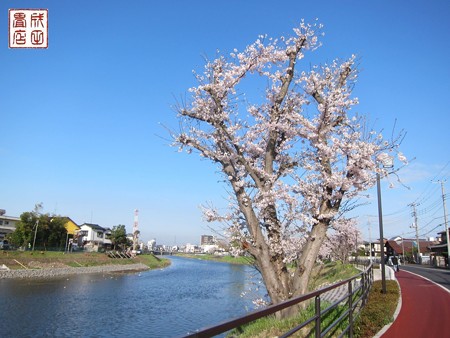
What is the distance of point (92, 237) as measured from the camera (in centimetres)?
8325

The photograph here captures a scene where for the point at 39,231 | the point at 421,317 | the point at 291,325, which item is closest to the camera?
the point at 291,325

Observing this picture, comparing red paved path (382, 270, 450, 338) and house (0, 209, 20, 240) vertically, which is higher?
house (0, 209, 20, 240)

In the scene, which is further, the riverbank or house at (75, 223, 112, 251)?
house at (75, 223, 112, 251)

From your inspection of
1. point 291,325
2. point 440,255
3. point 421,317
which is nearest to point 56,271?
point 291,325

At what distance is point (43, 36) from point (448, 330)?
37.8ft

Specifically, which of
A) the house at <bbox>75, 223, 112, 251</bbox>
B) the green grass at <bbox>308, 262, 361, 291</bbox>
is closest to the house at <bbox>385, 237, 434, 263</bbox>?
the green grass at <bbox>308, 262, 361, 291</bbox>

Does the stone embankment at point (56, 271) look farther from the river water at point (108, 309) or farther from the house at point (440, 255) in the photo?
the house at point (440, 255)

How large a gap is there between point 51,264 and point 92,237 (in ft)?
121

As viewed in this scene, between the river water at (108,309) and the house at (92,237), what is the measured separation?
143 feet

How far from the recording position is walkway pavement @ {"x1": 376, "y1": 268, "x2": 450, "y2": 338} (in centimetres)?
815

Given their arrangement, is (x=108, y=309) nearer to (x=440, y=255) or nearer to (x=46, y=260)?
(x=46, y=260)

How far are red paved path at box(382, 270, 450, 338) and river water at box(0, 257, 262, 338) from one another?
483 centimetres

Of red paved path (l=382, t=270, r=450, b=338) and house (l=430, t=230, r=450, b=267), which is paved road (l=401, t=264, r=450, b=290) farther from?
house (l=430, t=230, r=450, b=267)

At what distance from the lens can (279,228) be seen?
9438mm
